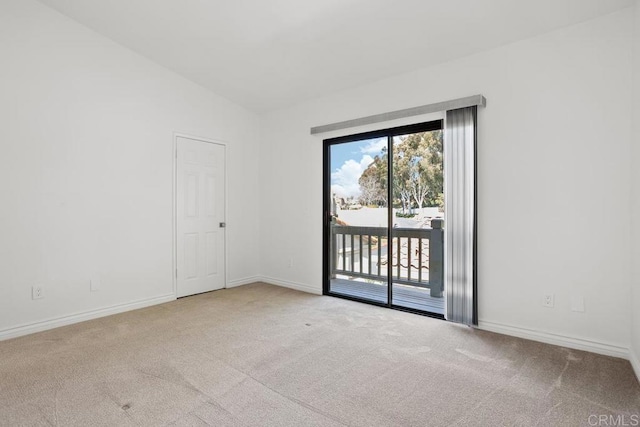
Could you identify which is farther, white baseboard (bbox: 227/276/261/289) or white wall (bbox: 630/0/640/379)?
white baseboard (bbox: 227/276/261/289)

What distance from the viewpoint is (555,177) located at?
Answer: 273cm

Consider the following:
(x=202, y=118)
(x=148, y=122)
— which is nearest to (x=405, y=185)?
(x=202, y=118)

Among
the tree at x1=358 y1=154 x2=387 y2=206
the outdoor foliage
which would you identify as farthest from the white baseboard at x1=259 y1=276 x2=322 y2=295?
the outdoor foliage

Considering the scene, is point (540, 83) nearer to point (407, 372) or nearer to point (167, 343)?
point (407, 372)

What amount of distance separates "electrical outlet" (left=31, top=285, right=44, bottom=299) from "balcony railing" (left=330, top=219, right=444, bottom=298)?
309cm

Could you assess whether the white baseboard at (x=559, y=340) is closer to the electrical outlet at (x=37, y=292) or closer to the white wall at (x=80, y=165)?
the white wall at (x=80, y=165)

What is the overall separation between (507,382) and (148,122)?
4.23m

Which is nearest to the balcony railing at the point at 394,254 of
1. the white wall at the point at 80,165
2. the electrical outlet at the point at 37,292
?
the white wall at the point at 80,165

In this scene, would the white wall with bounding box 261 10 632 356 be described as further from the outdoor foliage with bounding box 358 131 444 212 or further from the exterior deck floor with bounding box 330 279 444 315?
the exterior deck floor with bounding box 330 279 444 315

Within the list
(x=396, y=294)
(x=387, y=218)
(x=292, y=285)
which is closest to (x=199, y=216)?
(x=292, y=285)

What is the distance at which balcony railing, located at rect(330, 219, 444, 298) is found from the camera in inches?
149

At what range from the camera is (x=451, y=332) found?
300cm

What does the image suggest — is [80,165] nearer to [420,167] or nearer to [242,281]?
[242,281]

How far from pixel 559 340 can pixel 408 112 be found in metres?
2.45
